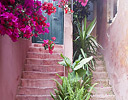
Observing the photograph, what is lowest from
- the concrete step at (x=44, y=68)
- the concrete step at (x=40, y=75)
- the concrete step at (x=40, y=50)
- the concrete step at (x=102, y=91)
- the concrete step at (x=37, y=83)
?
the concrete step at (x=102, y=91)

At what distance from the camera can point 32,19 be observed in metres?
1.81

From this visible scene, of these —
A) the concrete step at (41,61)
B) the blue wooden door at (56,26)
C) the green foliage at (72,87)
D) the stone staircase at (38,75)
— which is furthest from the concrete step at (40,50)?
the green foliage at (72,87)

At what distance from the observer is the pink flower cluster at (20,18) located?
1450mm

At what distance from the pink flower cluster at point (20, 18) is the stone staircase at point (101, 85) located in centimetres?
187

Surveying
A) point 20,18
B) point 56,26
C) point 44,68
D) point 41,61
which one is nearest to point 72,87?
point 44,68

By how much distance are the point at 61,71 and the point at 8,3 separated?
2.13 m

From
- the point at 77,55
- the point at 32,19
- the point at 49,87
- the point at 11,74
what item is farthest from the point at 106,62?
the point at 32,19

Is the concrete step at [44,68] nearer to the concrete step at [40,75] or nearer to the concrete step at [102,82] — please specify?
the concrete step at [40,75]

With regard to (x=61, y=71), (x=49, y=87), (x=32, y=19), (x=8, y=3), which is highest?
(x=8, y=3)

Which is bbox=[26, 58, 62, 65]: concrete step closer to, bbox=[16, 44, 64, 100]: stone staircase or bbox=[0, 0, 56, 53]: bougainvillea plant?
bbox=[16, 44, 64, 100]: stone staircase

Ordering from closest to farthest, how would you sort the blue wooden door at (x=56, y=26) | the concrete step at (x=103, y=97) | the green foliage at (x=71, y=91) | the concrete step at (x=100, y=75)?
the green foliage at (x=71, y=91), the concrete step at (x=103, y=97), the concrete step at (x=100, y=75), the blue wooden door at (x=56, y=26)

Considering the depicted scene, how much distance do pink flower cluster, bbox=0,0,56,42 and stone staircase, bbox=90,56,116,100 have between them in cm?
187

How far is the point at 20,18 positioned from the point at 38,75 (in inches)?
73.2

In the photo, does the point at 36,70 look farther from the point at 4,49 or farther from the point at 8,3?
the point at 8,3
